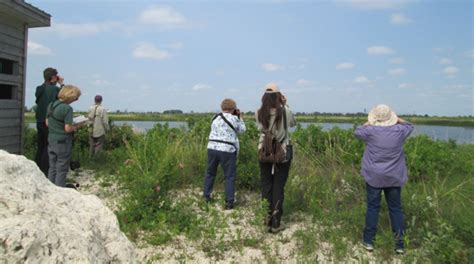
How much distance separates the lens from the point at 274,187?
538 centimetres

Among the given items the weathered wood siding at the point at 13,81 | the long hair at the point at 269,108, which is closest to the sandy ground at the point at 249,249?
the long hair at the point at 269,108

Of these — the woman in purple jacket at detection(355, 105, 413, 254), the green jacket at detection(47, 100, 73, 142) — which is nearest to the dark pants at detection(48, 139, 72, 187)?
the green jacket at detection(47, 100, 73, 142)

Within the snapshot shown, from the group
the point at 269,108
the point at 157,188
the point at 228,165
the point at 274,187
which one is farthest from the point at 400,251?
the point at 157,188

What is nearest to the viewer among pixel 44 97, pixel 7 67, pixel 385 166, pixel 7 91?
pixel 385 166

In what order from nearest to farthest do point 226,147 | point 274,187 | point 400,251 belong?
point 400,251 → point 274,187 → point 226,147

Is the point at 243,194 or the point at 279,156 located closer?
the point at 279,156

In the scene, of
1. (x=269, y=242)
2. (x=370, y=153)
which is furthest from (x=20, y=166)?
(x=370, y=153)

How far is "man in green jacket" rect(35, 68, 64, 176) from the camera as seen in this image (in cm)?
689

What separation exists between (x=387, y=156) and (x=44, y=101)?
5730mm

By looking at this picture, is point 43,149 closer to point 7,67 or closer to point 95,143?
point 7,67

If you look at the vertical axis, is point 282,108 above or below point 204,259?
above

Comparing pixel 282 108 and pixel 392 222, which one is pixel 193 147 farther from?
pixel 392 222

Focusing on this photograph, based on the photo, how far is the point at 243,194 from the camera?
6957 mm

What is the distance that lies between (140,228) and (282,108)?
2.48 m
